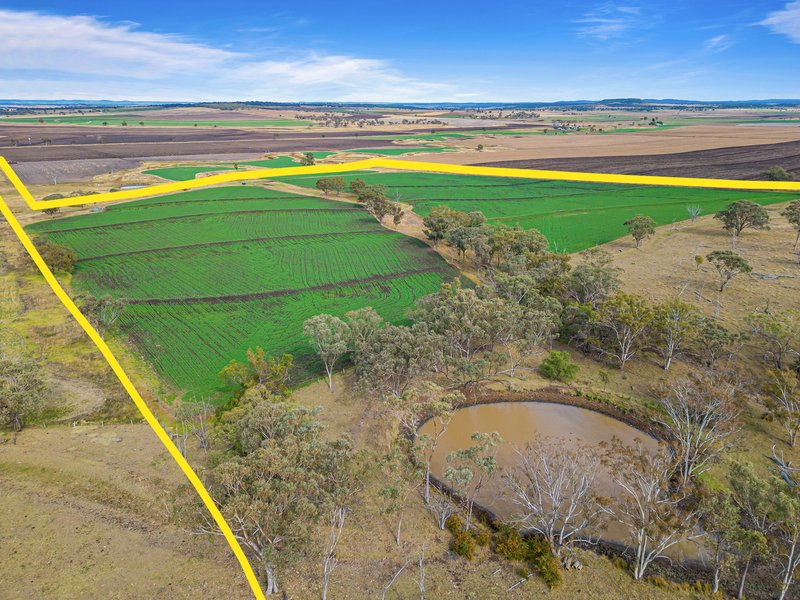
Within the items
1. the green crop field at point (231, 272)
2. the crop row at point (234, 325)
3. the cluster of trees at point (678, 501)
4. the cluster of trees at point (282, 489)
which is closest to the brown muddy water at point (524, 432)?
the cluster of trees at point (678, 501)

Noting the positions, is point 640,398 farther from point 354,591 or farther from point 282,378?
point 282,378

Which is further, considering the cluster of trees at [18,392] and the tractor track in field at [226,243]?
the tractor track in field at [226,243]

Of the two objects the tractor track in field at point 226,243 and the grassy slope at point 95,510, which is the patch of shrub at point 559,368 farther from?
the tractor track in field at point 226,243

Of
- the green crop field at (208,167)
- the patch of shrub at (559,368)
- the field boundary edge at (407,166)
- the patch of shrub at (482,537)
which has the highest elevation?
the field boundary edge at (407,166)

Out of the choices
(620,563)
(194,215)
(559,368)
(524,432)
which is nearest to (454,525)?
(620,563)

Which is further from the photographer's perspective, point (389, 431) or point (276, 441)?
point (389, 431)

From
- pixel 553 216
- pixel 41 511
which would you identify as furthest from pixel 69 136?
pixel 41 511
